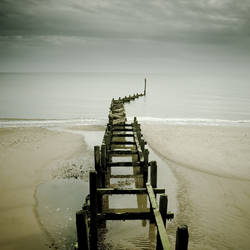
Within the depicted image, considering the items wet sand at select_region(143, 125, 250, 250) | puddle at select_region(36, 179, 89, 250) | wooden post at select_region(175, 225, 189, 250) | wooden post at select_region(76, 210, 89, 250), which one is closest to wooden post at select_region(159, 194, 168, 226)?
wooden post at select_region(175, 225, 189, 250)

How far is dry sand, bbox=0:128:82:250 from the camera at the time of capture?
6539 millimetres

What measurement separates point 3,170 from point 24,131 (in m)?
8.54

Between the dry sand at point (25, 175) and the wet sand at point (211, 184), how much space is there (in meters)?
4.25

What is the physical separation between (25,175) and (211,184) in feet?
27.1

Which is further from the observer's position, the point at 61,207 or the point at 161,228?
the point at 61,207

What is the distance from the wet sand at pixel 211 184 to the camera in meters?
6.75

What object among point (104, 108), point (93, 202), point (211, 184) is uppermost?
point (104, 108)

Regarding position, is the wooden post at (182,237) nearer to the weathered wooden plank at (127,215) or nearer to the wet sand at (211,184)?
the weathered wooden plank at (127,215)

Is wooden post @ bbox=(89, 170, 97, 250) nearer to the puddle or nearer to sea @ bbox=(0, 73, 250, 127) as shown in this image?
the puddle

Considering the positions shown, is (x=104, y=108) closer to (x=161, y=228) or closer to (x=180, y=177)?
(x=180, y=177)

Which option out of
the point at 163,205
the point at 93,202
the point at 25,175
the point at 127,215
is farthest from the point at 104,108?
the point at 163,205

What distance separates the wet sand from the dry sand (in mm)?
4249

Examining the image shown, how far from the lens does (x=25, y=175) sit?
34.0ft

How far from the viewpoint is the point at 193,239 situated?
21.5 ft
